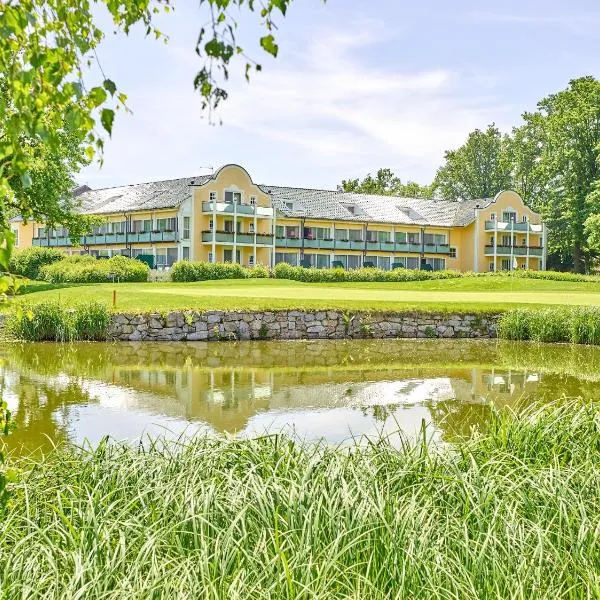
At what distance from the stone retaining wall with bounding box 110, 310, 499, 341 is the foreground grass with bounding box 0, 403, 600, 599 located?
1579 centimetres

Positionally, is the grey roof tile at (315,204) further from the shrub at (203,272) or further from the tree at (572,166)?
the shrub at (203,272)

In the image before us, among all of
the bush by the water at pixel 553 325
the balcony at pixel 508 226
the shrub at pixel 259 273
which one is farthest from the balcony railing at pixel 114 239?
the bush by the water at pixel 553 325

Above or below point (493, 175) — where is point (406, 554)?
below

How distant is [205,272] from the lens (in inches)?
1642

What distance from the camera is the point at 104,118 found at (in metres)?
2.76

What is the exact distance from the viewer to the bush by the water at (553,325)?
2098cm

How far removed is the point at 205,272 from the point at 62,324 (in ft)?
71.9

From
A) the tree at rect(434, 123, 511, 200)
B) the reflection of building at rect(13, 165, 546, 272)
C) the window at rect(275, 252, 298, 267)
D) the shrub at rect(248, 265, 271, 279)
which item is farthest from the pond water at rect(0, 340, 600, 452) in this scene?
the tree at rect(434, 123, 511, 200)

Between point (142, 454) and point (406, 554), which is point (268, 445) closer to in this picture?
point (142, 454)

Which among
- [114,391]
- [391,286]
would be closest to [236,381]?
[114,391]

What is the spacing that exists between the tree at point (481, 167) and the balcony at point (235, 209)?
28285mm

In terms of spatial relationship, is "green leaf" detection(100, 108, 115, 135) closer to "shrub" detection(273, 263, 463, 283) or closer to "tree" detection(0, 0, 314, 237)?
"tree" detection(0, 0, 314, 237)

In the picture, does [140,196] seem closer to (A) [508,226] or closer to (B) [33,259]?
(B) [33,259]

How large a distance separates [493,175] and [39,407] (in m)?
69.7
